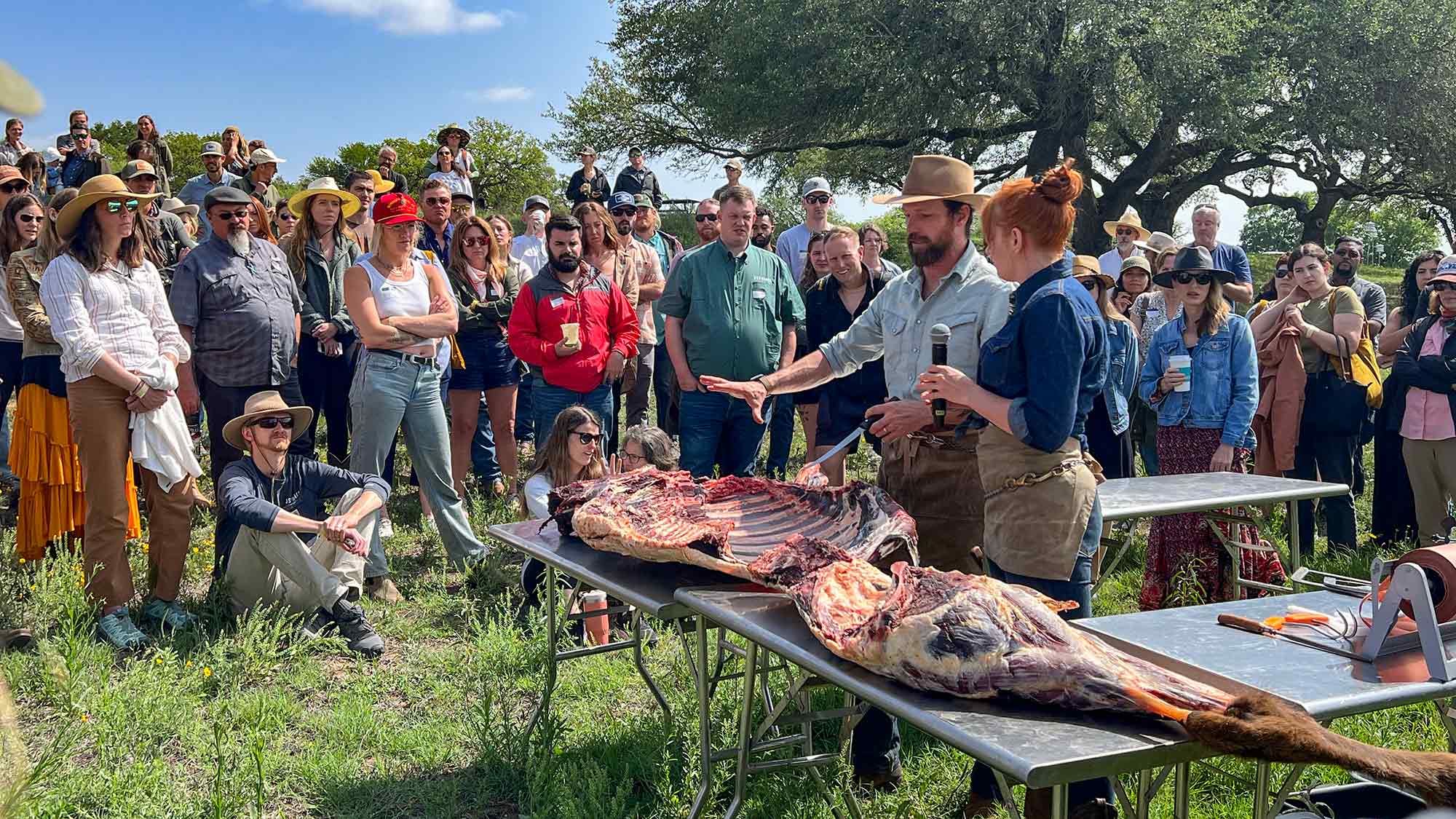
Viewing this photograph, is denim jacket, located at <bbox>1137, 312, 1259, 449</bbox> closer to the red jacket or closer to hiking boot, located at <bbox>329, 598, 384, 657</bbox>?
the red jacket

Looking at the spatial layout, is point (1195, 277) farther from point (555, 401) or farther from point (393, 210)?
point (393, 210)

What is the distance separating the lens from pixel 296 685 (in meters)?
4.78

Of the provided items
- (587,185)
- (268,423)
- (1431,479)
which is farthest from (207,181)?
(1431,479)

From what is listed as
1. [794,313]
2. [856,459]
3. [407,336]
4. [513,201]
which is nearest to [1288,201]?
[513,201]

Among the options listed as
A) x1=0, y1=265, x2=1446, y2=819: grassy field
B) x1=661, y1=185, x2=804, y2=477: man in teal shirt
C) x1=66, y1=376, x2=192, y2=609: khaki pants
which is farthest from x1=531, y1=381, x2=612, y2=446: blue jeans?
x1=66, y1=376, x2=192, y2=609: khaki pants

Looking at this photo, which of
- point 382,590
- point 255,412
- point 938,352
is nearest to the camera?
point 938,352

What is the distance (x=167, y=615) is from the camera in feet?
17.3

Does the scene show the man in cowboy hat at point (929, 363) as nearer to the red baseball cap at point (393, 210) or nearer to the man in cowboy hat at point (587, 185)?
the red baseball cap at point (393, 210)

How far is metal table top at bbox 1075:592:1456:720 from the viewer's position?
2.29m

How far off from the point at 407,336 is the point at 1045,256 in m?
3.76

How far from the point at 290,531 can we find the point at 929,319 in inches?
124

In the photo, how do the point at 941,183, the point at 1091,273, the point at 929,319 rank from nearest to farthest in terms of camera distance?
1. the point at 941,183
2. the point at 929,319
3. the point at 1091,273

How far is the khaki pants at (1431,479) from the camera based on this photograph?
6.22 metres

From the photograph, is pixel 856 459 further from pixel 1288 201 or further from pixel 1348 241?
pixel 1288 201
